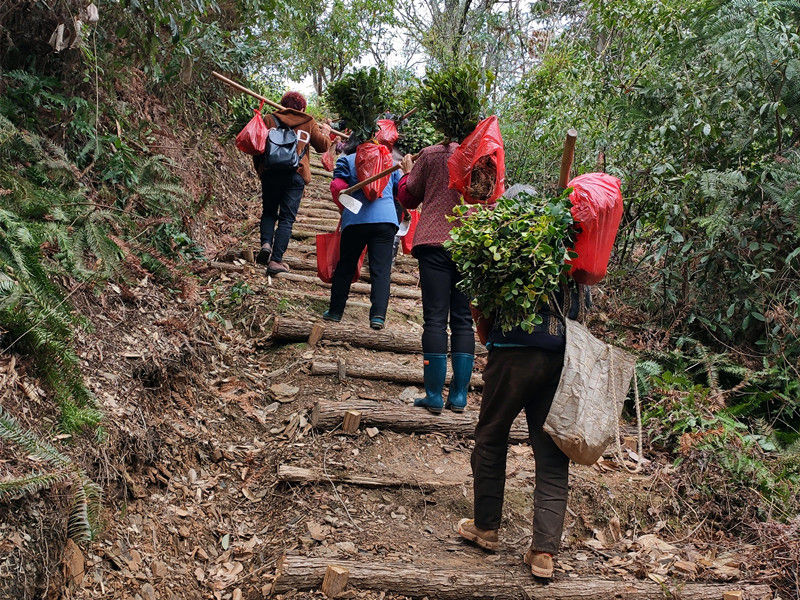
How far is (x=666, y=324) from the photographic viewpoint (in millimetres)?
6273

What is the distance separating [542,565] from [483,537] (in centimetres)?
39

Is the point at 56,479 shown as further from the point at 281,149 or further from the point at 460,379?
the point at 281,149

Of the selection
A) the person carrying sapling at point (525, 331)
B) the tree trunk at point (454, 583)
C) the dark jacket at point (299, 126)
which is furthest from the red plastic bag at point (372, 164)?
the tree trunk at point (454, 583)

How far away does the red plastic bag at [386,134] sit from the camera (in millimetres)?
5992

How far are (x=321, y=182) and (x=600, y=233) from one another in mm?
9146

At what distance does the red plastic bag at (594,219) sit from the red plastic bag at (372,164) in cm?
264

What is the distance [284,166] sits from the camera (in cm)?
665

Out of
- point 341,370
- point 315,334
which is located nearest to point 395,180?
point 315,334

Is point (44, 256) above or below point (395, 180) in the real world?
below

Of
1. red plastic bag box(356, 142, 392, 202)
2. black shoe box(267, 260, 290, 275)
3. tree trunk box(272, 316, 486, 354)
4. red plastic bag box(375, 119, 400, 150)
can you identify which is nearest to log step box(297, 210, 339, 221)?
black shoe box(267, 260, 290, 275)

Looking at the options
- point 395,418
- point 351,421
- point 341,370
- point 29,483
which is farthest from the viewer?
point 341,370

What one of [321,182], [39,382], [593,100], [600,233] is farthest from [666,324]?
[321,182]

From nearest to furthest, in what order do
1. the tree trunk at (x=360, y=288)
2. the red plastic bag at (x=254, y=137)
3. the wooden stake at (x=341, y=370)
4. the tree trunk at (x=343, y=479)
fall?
the tree trunk at (x=343, y=479) → the wooden stake at (x=341, y=370) → the red plastic bag at (x=254, y=137) → the tree trunk at (x=360, y=288)

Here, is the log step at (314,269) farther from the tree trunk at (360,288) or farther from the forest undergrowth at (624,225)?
the forest undergrowth at (624,225)
